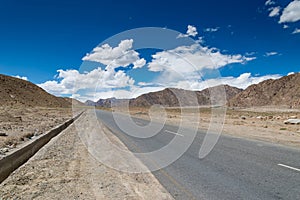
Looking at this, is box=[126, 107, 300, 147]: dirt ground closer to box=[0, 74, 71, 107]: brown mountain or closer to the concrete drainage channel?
the concrete drainage channel

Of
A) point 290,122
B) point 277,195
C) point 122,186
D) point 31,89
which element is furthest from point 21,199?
point 31,89

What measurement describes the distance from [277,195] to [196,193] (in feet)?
5.19

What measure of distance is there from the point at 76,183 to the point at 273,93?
18482cm

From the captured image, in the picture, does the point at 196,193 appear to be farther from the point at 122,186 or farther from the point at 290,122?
the point at 290,122

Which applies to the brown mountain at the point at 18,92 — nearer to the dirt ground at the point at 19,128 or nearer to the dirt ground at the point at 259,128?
the dirt ground at the point at 259,128

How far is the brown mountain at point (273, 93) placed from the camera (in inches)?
6068

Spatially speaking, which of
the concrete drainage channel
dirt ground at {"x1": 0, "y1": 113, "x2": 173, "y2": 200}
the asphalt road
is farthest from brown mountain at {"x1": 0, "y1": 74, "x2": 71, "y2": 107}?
the asphalt road

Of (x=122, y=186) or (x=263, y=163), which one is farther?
(x=263, y=163)

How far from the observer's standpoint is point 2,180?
6504 mm

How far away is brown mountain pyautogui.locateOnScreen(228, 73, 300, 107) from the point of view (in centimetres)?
15412

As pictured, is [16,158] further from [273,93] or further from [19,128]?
[273,93]

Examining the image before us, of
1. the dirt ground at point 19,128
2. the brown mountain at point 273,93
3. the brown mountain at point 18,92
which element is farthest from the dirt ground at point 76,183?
the brown mountain at point 273,93

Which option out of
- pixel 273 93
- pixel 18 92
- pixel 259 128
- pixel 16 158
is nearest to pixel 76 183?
pixel 16 158

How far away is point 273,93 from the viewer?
174 meters
